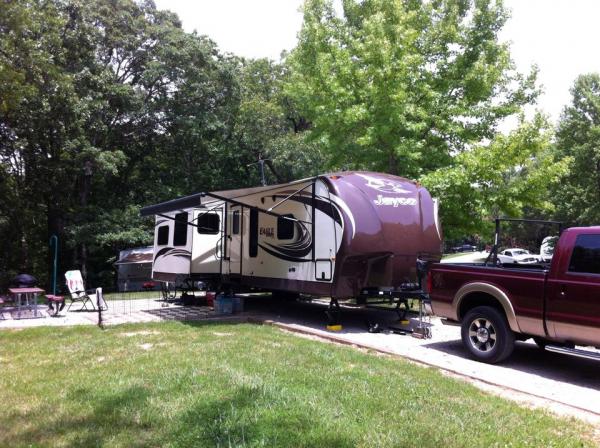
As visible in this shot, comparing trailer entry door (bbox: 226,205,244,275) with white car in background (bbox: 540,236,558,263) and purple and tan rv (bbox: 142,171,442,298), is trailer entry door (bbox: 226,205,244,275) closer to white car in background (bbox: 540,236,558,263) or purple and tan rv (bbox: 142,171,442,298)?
purple and tan rv (bbox: 142,171,442,298)

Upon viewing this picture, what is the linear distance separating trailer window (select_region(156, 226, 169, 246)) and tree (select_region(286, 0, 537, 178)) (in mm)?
5403

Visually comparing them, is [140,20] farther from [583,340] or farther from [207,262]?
[583,340]

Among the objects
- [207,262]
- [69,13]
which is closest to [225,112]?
[69,13]

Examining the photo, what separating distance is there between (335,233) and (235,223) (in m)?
4.26

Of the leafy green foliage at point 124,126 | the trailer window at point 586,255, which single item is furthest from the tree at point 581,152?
the trailer window at point 586,255

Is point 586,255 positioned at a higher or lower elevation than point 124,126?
lower

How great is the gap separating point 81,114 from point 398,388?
1862 cm

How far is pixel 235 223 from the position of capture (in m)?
13.5

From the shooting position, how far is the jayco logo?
33.7 ft

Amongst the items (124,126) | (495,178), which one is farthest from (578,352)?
(124,126)

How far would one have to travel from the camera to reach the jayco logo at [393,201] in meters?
10.3

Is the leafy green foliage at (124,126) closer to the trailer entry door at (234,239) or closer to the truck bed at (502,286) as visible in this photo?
the trailer entry door at (234,239)

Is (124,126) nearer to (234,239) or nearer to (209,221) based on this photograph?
(209,221)

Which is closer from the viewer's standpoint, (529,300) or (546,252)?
(529,300)
